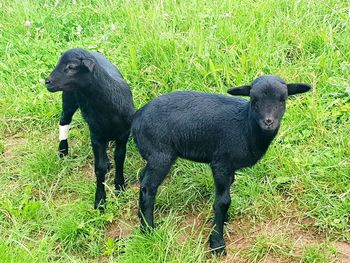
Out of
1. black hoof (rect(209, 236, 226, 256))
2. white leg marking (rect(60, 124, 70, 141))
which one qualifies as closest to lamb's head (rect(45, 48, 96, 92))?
white leg marking (rect(60, 124, 70, 141))

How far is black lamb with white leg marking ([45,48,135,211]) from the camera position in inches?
183

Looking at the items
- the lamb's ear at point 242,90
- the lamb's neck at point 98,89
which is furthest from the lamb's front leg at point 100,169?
the lamb's ear at point 242,90

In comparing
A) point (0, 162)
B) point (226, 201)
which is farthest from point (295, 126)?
point (0, 162)

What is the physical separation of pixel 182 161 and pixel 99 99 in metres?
1.02

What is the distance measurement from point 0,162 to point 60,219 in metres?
1.25

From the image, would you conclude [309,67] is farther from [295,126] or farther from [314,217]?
[314,217]

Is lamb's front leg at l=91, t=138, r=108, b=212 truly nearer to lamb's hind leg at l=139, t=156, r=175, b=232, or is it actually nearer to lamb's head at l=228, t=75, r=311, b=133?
lamb's hind leg at l=139, t=156, r=175, b=232

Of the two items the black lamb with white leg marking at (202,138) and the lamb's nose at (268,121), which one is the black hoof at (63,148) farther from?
the lamb's nose at (268,121)

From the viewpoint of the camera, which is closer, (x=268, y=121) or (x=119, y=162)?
(x=268, y=121)

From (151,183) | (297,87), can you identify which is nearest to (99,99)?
(151,183)

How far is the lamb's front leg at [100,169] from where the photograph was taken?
5.03 meters

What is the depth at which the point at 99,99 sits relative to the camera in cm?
482

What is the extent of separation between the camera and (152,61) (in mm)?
6254

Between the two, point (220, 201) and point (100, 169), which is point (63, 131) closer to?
point (100, 169)
